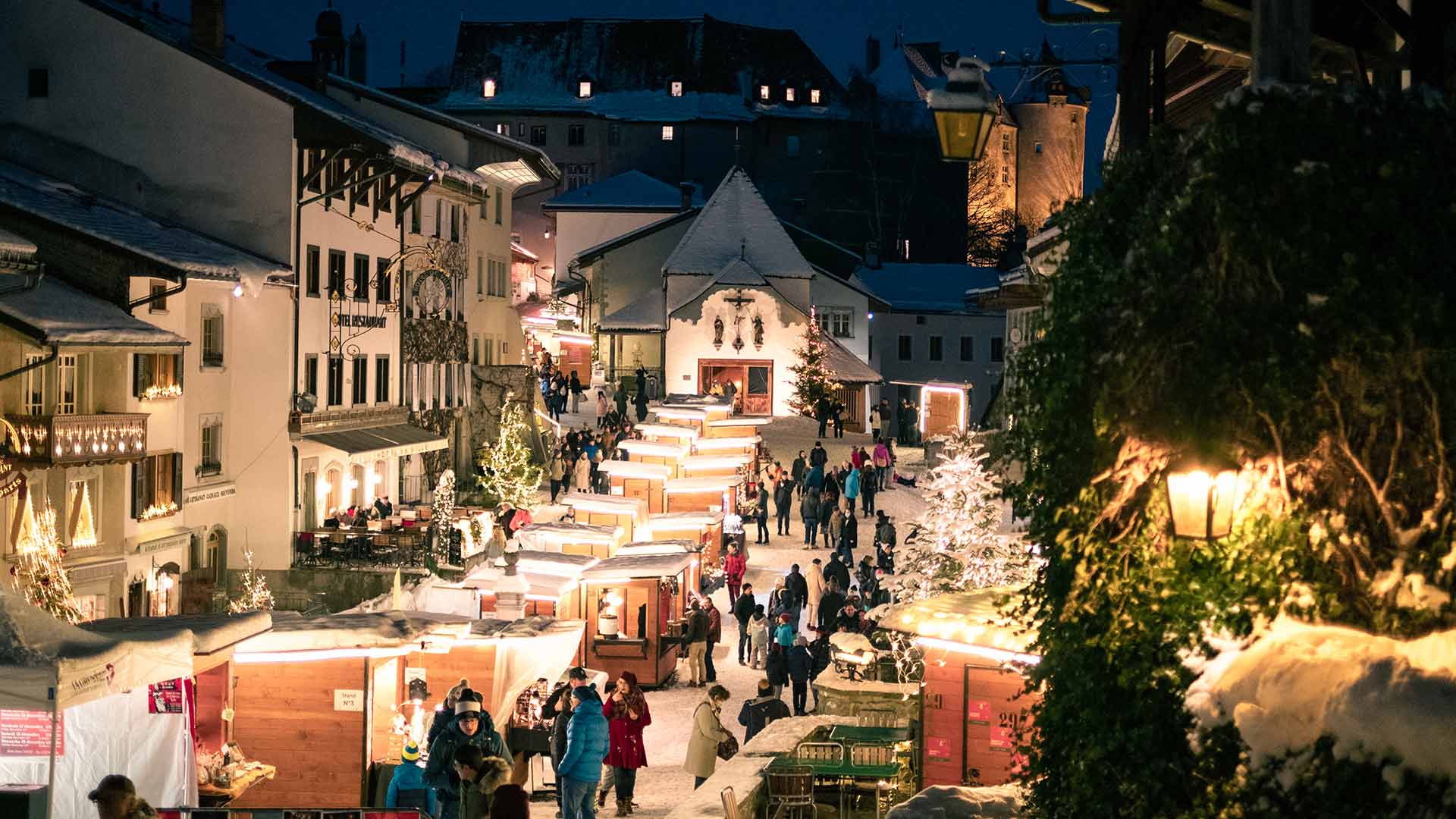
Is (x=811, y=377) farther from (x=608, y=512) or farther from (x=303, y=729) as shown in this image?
(x=303, y=729)

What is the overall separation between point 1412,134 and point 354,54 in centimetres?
7958

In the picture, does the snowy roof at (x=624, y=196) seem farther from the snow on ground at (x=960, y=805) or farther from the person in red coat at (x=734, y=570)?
the snow on ground at (x=960, y=805)

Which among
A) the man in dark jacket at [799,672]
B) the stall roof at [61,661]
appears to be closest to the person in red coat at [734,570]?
the man in dark jacket at [799,672]

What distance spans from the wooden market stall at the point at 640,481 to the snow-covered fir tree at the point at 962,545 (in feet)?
50.6

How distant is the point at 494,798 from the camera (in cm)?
1114

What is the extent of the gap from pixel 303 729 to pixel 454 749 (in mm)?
4189

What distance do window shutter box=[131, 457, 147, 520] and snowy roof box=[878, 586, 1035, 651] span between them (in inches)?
735

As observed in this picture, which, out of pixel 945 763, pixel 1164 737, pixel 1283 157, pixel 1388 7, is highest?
pixel 1388 7

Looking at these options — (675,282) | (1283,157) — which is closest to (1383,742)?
(1283,157)

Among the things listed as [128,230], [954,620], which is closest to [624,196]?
[128,230]

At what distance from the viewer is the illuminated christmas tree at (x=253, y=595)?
104 feet

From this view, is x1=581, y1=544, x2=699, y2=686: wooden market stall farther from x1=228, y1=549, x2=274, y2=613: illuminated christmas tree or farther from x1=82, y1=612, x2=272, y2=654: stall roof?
x1=82, y1=612, x2=272, y2=654: stall roof

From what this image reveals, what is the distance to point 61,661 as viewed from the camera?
468 inches

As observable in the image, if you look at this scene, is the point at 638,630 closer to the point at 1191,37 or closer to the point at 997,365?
the point at 1191,37
